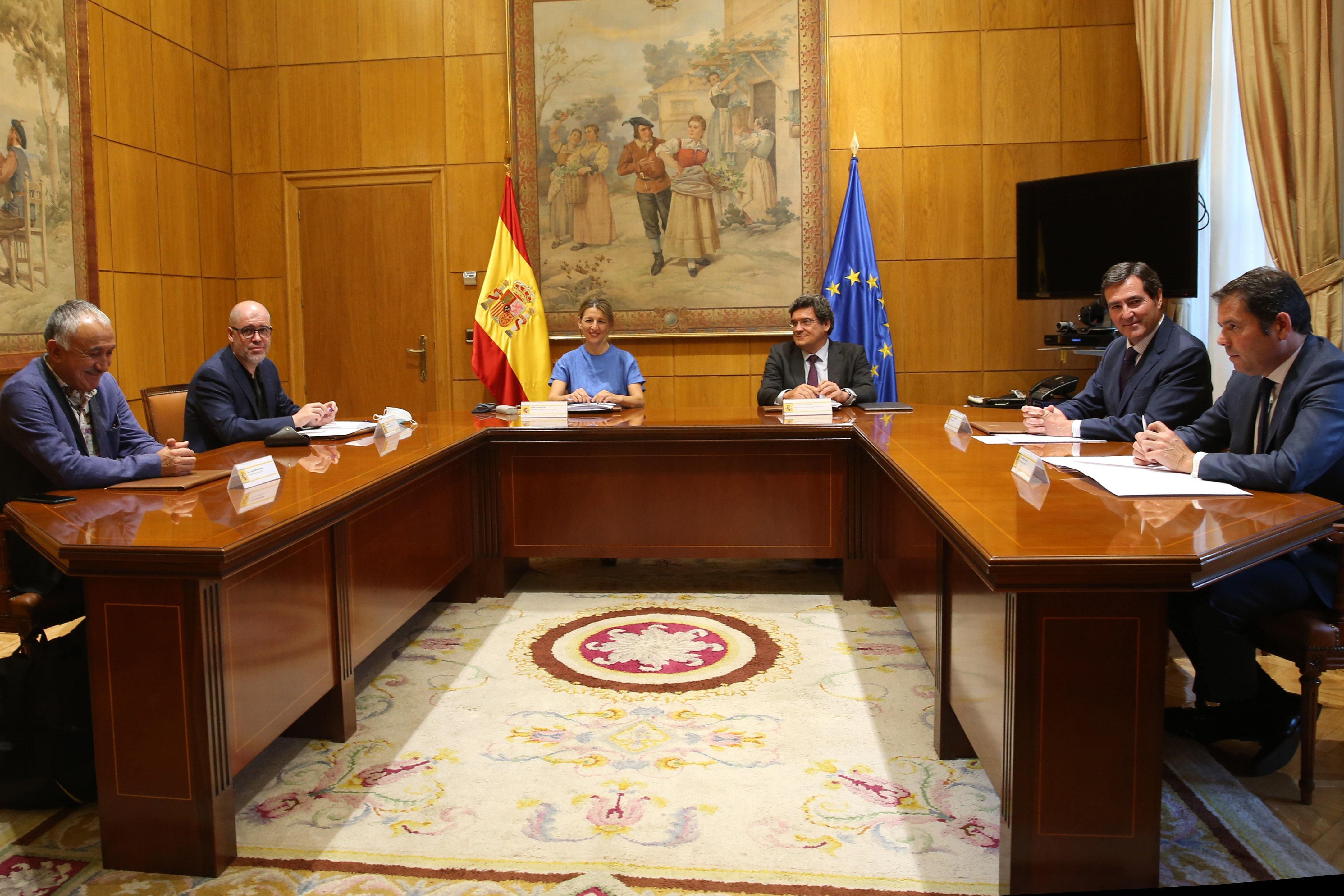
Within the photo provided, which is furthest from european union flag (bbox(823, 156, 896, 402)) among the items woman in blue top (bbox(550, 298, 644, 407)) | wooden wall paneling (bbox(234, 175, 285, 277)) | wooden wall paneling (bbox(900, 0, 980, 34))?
wooden wall paneling (bbox(234, 175, 285, 277))

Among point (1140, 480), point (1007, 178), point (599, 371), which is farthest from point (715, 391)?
point (1140, 480)

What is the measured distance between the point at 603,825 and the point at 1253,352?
6.65 feet

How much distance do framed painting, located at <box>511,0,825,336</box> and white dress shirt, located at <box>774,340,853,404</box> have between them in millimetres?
1327

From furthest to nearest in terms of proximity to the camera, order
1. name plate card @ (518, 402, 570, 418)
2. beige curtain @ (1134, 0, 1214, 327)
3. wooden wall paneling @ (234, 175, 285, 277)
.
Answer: wooden wall paneling @ (234, 175, 285, 277)
beige curtain @ (1134, 0, 1214, 327)
name plate card @ (518, 402, 570, 418)

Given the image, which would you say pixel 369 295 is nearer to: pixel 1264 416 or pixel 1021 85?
pixel 1021 85

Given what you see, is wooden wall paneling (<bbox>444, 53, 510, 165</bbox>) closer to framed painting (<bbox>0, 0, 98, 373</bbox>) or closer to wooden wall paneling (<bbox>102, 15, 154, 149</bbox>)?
wooden wall paneling (<bbox>102, 15, 154, 149</bbox>)

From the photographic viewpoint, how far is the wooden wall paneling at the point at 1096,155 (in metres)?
6.12

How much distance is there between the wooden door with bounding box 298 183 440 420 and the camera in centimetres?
662

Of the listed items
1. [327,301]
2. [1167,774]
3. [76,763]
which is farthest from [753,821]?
[327,301]

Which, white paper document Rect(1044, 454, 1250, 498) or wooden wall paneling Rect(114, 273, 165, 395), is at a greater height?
wooden wall paneling Rect(114, 273, 165, 395)

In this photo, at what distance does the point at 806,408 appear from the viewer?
4.41 meters

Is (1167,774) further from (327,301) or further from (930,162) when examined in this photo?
(327,301)

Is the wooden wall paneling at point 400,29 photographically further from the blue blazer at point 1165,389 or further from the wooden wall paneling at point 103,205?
the blue blazer at point 1165,389

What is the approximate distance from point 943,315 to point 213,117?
4.87m
